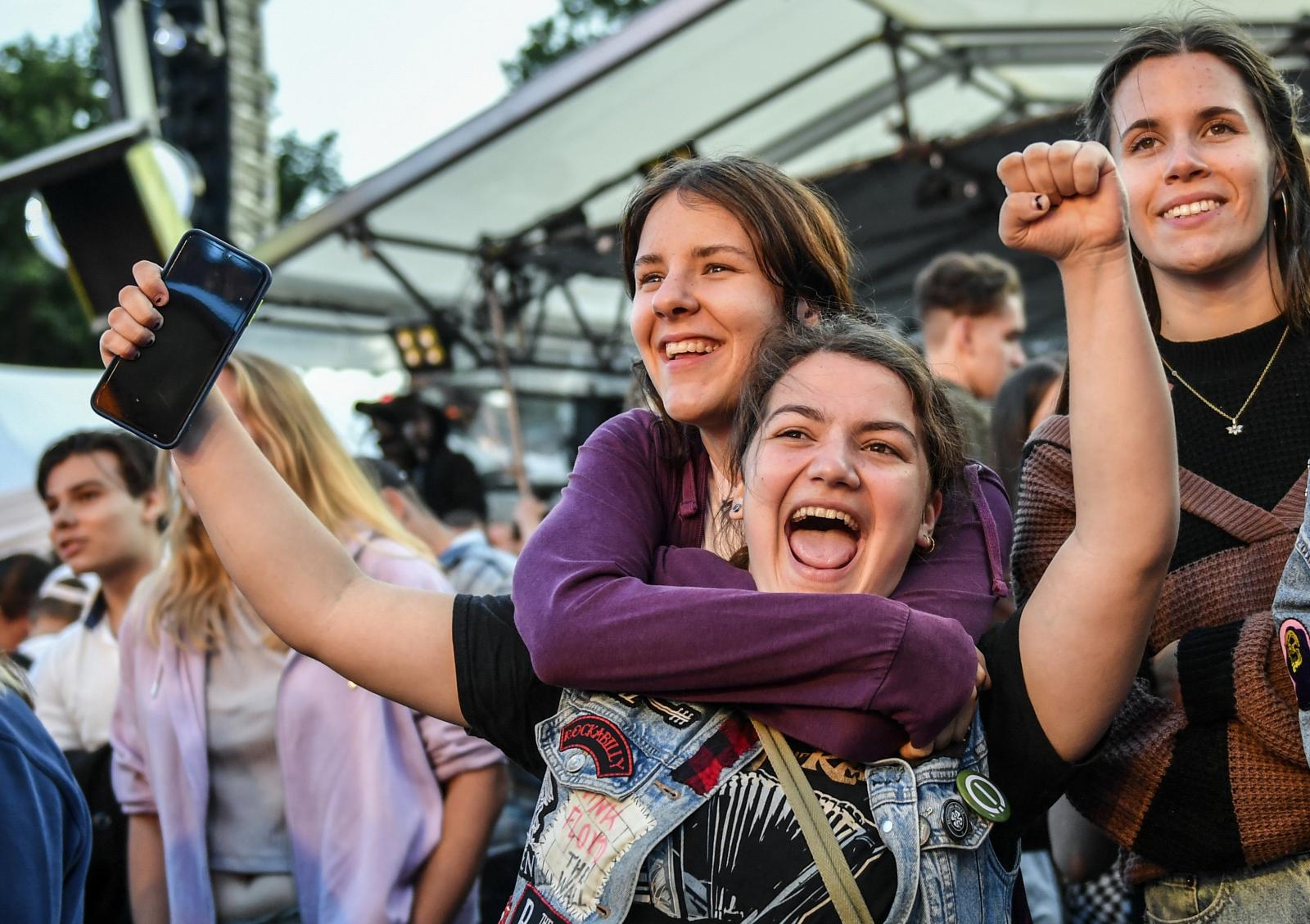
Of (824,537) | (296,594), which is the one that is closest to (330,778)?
(296,594)

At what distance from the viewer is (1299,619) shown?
1.37 meters

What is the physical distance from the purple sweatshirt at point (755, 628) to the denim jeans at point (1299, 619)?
1.04 feet

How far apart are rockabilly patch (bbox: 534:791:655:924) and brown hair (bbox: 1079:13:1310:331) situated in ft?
3.49

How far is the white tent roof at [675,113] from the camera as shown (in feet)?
26.1

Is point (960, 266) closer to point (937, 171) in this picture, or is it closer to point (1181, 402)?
point (1181, 402)

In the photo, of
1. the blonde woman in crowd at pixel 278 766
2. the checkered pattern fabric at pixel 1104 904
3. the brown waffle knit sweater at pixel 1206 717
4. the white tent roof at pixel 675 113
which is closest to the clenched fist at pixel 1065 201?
the brown waffle knit sweater at pixel 1206 717

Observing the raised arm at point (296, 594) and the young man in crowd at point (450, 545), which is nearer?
the raised arm at point (296, 594)

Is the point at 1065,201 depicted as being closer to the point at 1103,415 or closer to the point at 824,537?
the point at 1103,415

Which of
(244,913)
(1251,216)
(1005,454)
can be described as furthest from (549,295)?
(1251,216)

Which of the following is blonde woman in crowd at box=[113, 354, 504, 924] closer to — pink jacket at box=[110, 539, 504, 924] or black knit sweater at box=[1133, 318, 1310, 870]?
pink jacket at box=[110, 539, 504, 924]

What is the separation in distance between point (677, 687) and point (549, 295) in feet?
30.7

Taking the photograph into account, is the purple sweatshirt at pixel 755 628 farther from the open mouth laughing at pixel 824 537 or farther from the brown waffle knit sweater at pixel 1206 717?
the brown waffle knit sweater at pixel 1206 717

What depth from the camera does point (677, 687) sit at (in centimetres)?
142

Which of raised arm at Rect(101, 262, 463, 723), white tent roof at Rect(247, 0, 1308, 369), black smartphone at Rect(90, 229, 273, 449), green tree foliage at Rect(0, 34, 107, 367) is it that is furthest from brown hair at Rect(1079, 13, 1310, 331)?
green tree foliage at Rect(0, 34, 107, 367)
